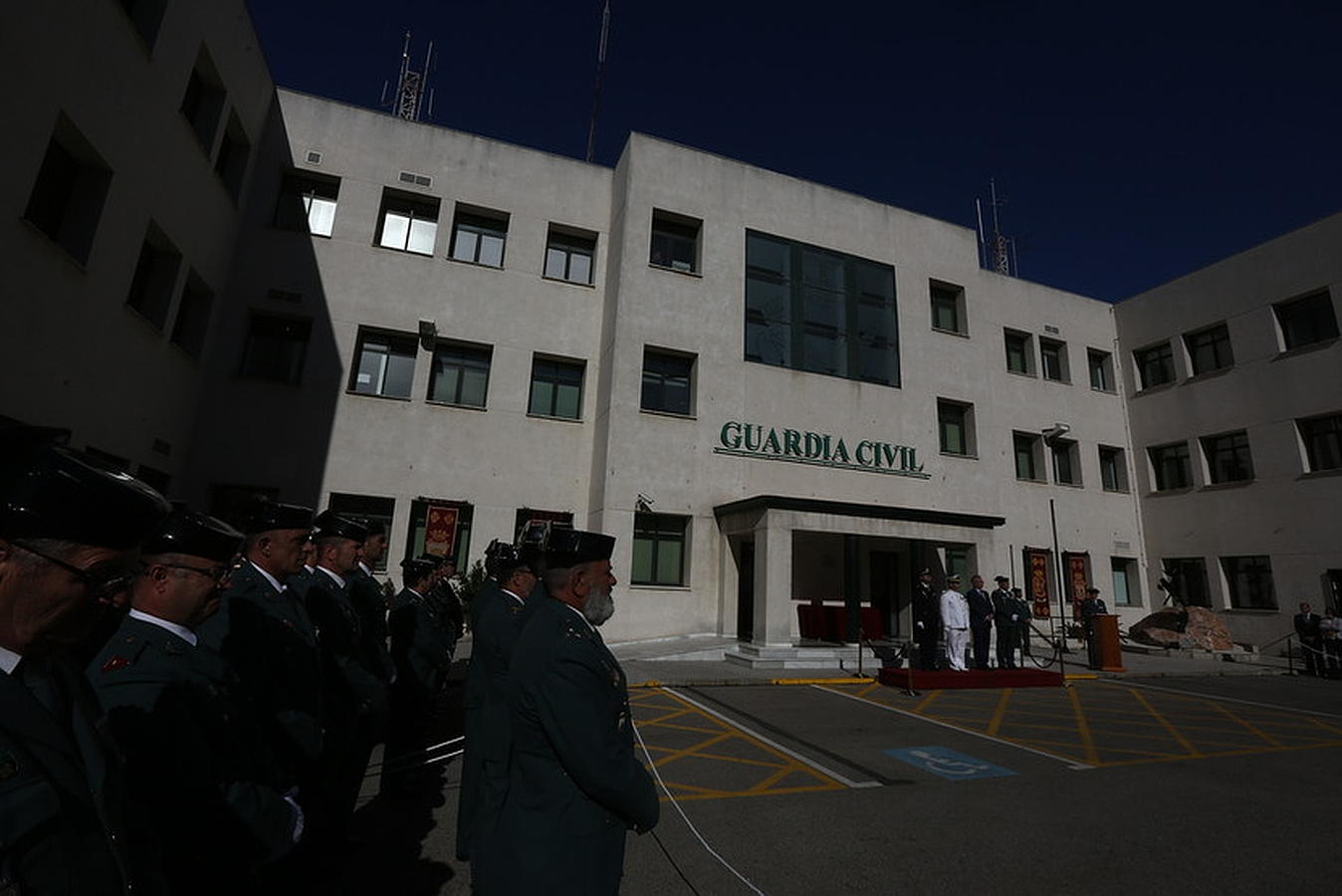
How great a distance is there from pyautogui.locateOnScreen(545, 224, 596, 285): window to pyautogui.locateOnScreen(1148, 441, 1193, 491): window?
78.2 ft

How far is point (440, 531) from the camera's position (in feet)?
52.7

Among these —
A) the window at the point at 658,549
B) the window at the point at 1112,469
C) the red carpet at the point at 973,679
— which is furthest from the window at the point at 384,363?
the window at the point at 1112,469

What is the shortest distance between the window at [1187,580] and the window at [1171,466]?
9.56ft

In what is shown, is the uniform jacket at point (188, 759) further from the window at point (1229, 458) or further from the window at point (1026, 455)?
the window at point (1229, 458)

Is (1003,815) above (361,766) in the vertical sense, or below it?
below

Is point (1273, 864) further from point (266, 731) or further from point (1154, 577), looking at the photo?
point (1154, 577)

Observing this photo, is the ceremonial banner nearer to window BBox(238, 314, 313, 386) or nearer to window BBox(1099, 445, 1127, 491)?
window BBox(238, 314, 313, 386)

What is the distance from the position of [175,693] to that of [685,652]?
13.9 meters

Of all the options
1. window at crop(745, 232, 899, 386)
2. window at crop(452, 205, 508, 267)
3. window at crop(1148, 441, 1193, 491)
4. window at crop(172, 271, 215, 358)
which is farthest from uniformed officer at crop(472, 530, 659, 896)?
window at crop(1148, 441, 1193, 491)

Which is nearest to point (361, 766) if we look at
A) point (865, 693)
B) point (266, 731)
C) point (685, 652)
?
point (266, 731)

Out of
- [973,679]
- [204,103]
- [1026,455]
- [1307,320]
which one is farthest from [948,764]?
[1307,320]

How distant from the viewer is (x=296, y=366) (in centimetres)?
1638

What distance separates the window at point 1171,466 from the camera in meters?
24.4

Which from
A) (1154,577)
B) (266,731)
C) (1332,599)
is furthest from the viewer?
(1154,577)
